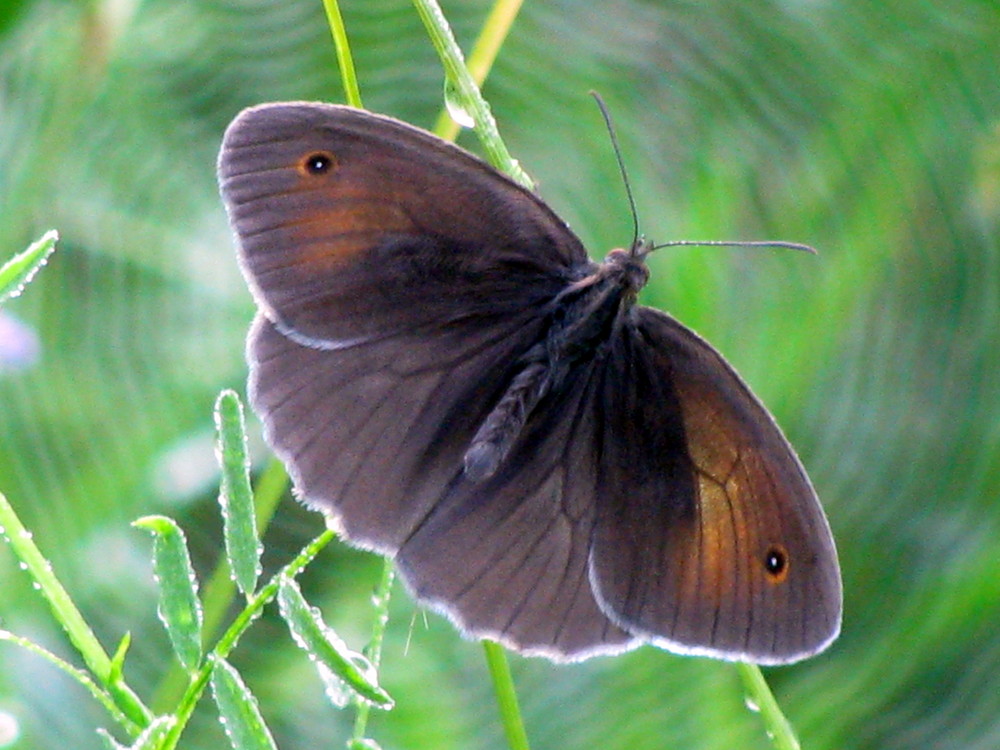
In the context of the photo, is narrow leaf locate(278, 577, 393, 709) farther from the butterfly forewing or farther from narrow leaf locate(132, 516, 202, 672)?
the butterfly forewing

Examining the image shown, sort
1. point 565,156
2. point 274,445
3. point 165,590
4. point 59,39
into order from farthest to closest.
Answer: point 565,156 < point 59,39 < point 274,445 < point 165,590

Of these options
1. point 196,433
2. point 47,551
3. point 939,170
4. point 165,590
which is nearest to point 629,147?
point 939,170

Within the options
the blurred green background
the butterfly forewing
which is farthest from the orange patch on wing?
the blurred green background

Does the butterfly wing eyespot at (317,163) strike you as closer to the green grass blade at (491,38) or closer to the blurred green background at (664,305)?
the green grass blade at (491,38)

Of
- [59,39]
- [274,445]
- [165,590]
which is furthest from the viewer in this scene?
[59,39]

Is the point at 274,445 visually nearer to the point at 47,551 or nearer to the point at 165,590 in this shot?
the point at 165,590

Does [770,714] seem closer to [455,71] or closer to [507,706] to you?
[507,706]
